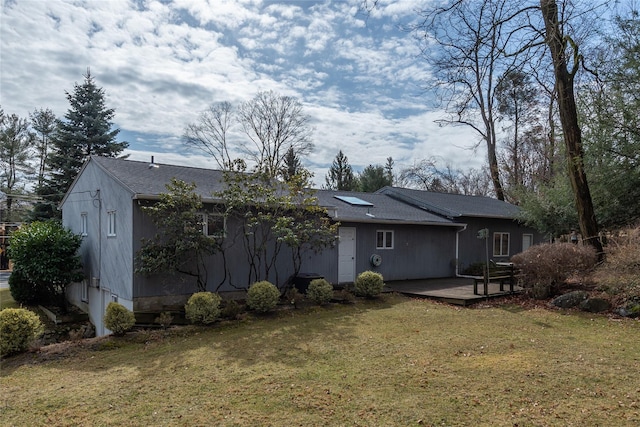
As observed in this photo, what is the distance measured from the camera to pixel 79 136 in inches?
837

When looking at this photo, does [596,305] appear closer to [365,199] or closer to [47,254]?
[365,199]

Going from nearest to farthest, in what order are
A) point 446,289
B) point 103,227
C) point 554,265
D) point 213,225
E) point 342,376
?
point 342,376, point 213,225, point 554,265, point 103,227, point 446,289

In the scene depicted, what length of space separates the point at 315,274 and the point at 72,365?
22.6ft

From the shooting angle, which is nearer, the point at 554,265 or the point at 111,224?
the point at 554,265

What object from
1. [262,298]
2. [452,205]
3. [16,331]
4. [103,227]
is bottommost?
[16,331]

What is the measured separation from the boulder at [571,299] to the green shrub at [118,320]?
32.9ft

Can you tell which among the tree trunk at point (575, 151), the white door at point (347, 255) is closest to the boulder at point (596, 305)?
the tree trunk at point (575, 151)

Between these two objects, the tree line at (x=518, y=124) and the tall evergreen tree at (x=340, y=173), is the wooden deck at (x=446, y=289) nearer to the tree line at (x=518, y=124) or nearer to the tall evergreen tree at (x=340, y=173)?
the tree line at (x=518, y=124)

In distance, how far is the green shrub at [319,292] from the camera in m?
10.6

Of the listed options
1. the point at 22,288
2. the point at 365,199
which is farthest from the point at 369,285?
the point at 22,288

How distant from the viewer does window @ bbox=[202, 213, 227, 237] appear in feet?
34.4

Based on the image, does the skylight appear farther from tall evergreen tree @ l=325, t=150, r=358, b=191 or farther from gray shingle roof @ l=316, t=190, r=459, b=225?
tall evergreen tree @ l=325, t=150, r=358, b=191

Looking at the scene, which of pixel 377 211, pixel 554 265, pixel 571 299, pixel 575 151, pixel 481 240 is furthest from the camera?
pixel 481 240

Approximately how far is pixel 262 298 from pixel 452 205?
11483 millimetres
